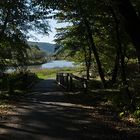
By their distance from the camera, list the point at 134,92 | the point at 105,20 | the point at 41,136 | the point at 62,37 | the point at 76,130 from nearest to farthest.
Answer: the point at 41,136, the point at 76,130, the point at 134,92, the point at 105,20, the point at 62,37

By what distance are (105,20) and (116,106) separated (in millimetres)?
10081

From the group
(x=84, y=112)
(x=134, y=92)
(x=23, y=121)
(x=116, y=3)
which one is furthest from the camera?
(x=134, y=92)

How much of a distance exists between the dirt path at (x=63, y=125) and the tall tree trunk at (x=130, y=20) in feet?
8.84

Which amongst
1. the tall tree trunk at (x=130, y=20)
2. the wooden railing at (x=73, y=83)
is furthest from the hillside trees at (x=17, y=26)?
the tall tree trunk at (x=130, y=20)

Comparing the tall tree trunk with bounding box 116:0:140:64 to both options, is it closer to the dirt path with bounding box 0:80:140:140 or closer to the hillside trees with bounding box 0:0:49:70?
the dirt path with bounding box 0:80:140:140

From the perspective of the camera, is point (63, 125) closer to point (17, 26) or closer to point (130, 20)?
point (130, 20)

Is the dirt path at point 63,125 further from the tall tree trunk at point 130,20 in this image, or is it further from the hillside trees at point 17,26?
the hillside trees at point 17,26

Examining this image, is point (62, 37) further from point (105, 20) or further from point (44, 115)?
point (44, 115)

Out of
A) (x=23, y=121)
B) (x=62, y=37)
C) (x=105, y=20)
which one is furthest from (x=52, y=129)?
(x=62, y=37)

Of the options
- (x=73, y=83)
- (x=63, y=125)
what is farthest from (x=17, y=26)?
(x=63, y=125)

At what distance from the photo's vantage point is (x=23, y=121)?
43.8ft

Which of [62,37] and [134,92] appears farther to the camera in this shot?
[62,37]

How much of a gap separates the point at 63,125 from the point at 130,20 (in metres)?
4.66

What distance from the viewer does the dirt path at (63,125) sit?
1080 centimetres
